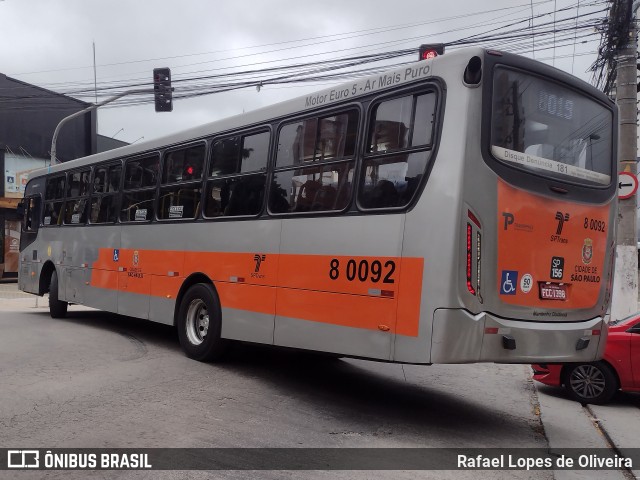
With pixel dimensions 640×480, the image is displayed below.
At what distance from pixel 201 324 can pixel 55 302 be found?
20.1 ft

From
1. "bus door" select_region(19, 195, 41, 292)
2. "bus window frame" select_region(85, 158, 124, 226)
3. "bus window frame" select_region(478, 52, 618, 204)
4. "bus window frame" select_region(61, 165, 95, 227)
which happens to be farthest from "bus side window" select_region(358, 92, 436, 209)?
"bus door" select_region(19, 195, 41, 292)

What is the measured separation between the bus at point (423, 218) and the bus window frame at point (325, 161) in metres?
0.02

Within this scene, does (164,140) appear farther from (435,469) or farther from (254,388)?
(435,469)

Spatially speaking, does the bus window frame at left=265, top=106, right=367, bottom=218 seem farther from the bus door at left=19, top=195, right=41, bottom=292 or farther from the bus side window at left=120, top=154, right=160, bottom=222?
the bus door at left=19, top=195, right=41, bottom=292

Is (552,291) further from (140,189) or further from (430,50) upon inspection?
(430,50)

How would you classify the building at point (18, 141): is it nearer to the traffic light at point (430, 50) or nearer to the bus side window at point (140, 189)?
the bus side window at point (140, 189)

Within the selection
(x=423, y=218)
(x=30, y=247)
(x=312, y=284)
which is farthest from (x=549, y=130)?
(x=30, y=247)

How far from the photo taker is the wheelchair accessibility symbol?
5.56 m

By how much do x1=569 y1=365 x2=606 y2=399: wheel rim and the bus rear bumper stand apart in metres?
1.73

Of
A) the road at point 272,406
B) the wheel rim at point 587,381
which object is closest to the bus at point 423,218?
the road at point 272,406

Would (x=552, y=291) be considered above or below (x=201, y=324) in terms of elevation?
above

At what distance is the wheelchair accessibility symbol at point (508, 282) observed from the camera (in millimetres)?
5562

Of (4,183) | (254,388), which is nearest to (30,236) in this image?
(254,388)

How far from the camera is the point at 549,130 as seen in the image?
602 cm
